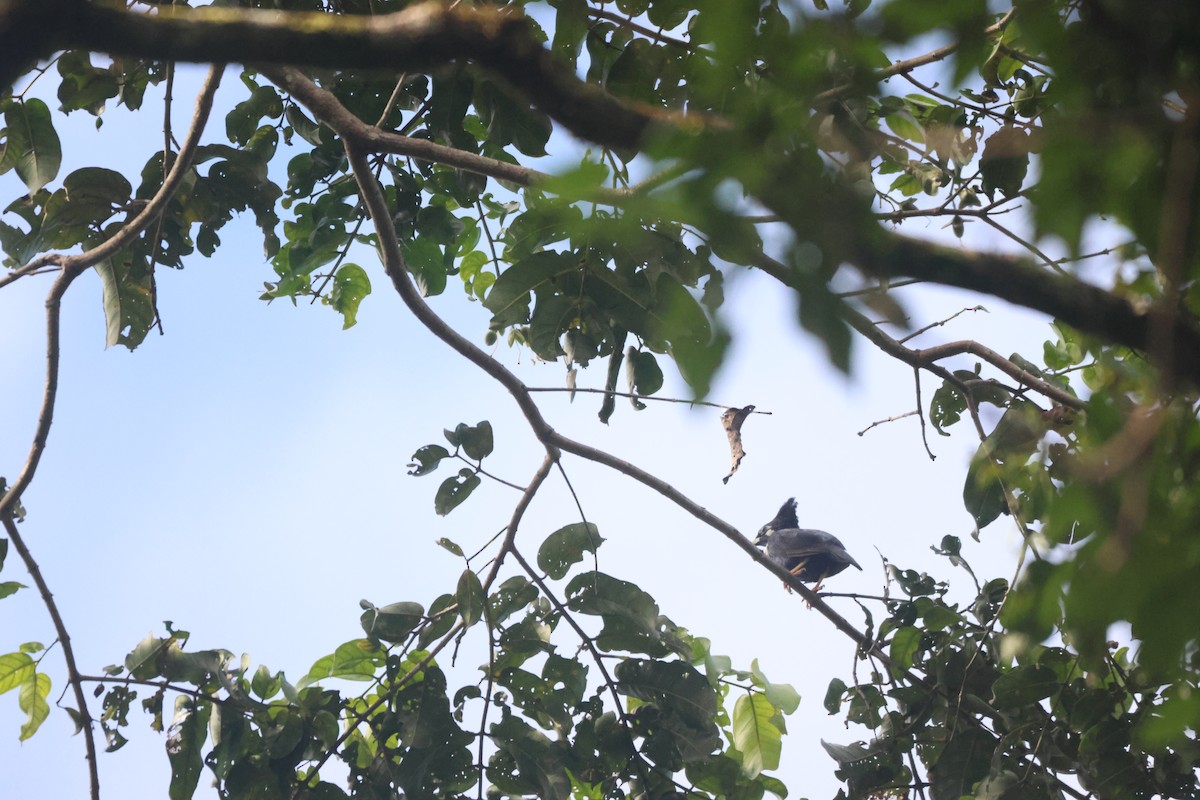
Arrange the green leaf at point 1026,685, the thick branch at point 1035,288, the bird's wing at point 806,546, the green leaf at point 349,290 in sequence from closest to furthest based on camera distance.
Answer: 1. the thick branch at point 1035,288
2. the green leaf at point 1026,685
3. the green leaf at point 349,290
4. the bird's wing at point 806,546

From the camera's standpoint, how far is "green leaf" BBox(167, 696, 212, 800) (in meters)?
2.78

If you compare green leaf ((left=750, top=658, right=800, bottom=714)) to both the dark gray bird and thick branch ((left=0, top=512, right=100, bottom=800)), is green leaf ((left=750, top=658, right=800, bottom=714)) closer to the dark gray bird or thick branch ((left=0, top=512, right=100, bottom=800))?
the dark gray bird

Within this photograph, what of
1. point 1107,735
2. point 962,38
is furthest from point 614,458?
point 962,38

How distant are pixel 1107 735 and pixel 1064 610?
2.02 meters

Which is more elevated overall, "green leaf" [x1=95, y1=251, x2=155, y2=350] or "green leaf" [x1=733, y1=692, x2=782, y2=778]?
"green leaf" [x1=95, y1=251, x2=155, y2=350]

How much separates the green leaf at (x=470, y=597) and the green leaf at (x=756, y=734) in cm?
103

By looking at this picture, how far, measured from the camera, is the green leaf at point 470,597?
276cm

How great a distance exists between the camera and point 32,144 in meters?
2.84

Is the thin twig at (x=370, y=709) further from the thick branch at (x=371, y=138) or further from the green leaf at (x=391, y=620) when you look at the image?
the thick branch at (x=371, y=138)

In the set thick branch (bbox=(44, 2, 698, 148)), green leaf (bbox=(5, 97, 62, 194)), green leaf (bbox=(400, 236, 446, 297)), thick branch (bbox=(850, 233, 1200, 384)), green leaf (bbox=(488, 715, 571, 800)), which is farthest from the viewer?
green leaf (bbox=(400, 236, 446, 297))

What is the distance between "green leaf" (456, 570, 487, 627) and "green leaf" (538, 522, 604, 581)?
331 mm

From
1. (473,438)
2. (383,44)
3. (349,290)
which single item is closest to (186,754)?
(473,438)

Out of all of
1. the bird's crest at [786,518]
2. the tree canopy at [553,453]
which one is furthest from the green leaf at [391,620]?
the bird's crest at [786,518]

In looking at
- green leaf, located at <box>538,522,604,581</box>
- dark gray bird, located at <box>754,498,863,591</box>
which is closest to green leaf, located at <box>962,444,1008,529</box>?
green leaf, located at <box>538,522,604,581</box>
